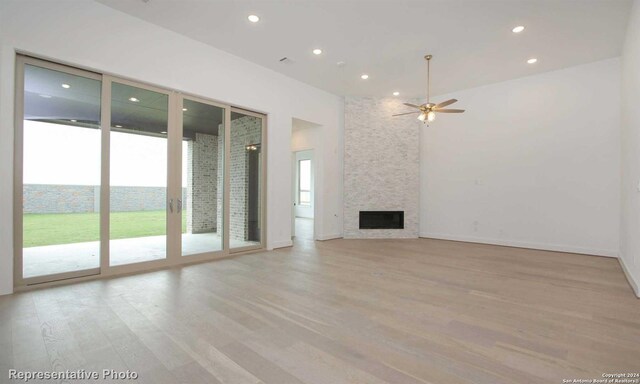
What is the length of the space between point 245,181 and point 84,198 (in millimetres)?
2505

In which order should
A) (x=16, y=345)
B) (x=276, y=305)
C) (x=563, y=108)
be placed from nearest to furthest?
1. (x=16, y=345)
2. (x=276, y=305)
3. (x=563, y=108)

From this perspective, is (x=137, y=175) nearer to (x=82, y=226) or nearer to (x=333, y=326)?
(x=82, y=226)

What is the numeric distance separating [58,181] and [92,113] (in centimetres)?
98

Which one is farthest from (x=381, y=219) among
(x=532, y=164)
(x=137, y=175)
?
(x=137, y=175)

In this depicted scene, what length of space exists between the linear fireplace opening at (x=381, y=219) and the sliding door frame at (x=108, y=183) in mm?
3063

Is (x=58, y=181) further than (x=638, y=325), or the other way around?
(x=58, y=181)

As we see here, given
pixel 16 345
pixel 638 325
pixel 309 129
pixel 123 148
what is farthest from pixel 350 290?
pixel 309 129

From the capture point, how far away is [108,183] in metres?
3.91

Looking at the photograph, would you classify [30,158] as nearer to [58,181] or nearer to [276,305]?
[58,181]

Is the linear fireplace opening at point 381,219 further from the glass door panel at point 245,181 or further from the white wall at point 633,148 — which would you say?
the white wall at point 633,148

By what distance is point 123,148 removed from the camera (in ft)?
13.6

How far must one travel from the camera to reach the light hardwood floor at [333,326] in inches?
73.4

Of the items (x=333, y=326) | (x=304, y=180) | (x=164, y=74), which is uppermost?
(x=164, y=74)

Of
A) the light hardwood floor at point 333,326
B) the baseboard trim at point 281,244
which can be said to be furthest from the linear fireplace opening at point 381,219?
the light hardwood floor at point 333,326
